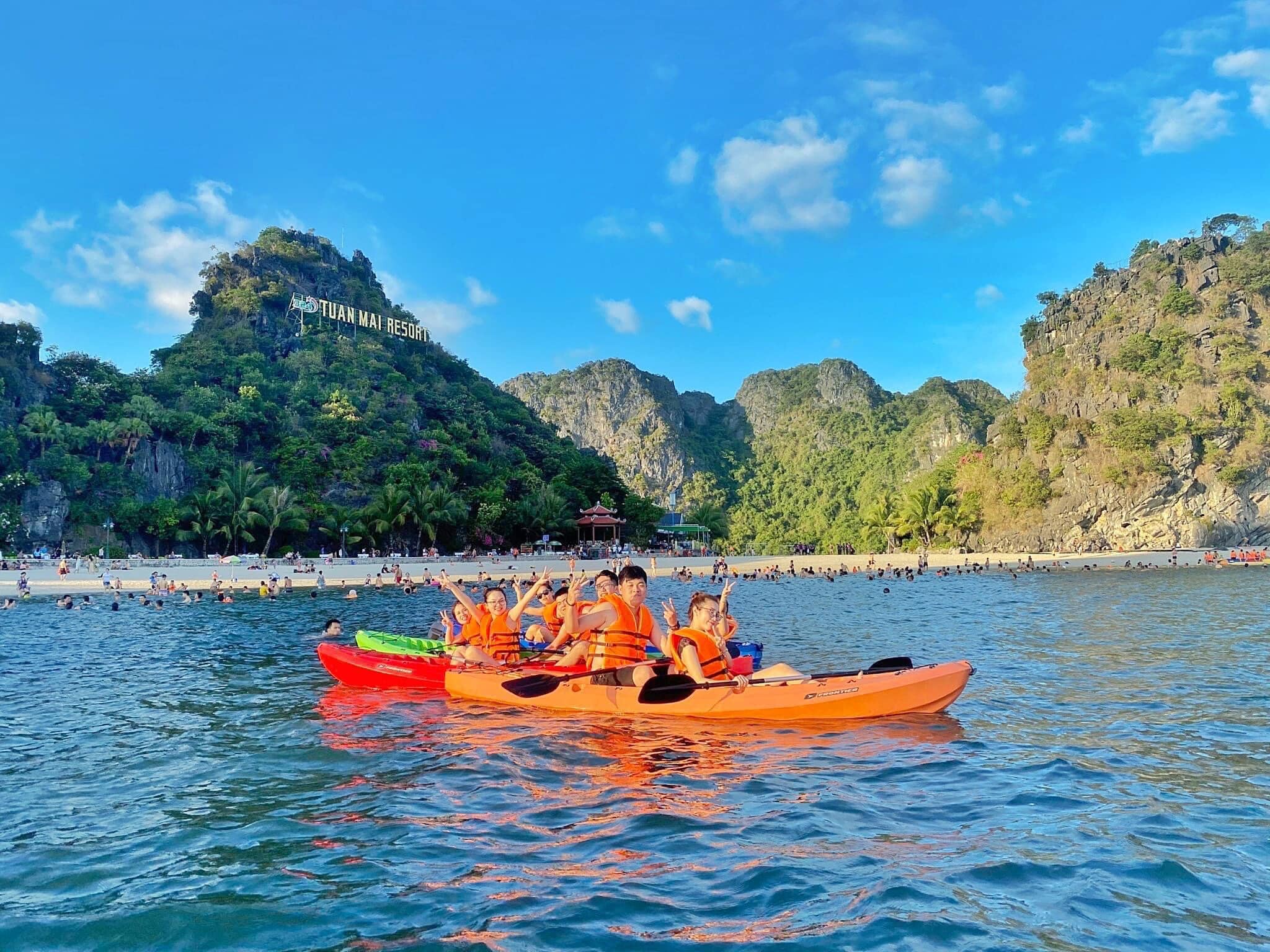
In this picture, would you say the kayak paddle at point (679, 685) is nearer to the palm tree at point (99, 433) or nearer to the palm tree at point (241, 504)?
the palm tree at point (241, 504)

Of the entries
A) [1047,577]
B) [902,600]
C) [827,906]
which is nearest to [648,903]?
[827,906]

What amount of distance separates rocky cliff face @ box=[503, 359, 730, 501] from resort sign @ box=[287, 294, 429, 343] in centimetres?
4509

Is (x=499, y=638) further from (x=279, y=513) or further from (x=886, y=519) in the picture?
(x=886, y=519)

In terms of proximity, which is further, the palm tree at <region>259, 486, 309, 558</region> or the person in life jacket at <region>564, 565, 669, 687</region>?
the palm tree at <region>259, 486, 309, 558</region>

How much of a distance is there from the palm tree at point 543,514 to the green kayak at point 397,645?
121ft

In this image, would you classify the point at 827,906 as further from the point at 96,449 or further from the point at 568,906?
the point at 96,449

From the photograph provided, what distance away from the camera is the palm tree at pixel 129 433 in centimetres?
4181

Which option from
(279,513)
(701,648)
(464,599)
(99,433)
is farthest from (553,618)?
(99,433)

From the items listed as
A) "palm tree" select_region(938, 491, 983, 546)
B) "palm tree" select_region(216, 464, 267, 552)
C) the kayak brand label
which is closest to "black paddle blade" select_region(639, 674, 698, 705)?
the kayak brand label

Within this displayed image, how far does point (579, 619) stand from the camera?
994cm

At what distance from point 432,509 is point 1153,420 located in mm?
48330

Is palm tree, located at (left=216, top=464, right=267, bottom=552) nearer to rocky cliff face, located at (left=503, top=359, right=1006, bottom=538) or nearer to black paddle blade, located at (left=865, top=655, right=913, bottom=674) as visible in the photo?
black paddle blade, located at (left=865, top=655, right=913, bottom=674)

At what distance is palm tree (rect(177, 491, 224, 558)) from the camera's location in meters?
39.8

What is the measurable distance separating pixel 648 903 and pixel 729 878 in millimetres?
639
